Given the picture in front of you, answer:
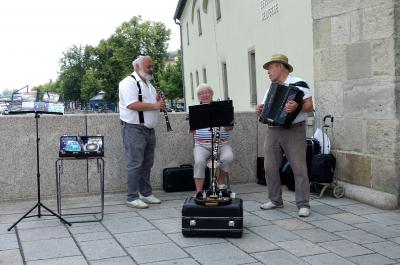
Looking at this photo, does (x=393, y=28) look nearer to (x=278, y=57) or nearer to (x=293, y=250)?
(x=278, y=57)

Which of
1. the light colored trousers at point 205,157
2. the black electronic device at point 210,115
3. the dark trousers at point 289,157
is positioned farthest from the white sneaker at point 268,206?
the black electronic device at point 210,115

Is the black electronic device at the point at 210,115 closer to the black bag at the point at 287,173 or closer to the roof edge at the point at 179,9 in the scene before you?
the black bag at the point at 287,173

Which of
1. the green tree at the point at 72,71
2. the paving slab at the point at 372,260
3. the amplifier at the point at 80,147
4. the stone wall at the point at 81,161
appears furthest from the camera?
the green tree at the point at 72,71

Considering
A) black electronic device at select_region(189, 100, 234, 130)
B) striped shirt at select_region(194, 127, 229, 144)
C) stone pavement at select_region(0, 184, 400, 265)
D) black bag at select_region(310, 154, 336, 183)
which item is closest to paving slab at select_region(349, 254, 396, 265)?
stone pavement at select_region(0, 184, 400, 265)

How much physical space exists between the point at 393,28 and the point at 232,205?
274 centimetres

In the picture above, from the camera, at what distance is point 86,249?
484 centimetres

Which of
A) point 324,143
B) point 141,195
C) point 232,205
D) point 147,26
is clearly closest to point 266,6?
point 324,143

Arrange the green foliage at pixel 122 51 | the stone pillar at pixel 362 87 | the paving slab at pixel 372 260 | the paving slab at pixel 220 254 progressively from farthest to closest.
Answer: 1. the green foliage at pixel 122 51
2. the stone pillar at pixel 362 87
3. the paving slab at pixel 220 254
4. the paving slab at pixel 372 260

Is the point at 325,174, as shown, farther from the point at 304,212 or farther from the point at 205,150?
the point at 205,150

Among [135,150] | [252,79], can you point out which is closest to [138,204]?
[135,150]

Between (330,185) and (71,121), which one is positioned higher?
(71,121)

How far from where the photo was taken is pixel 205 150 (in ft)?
22.1

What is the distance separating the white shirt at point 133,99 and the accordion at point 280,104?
140cm

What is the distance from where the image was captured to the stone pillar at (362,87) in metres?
6.04
